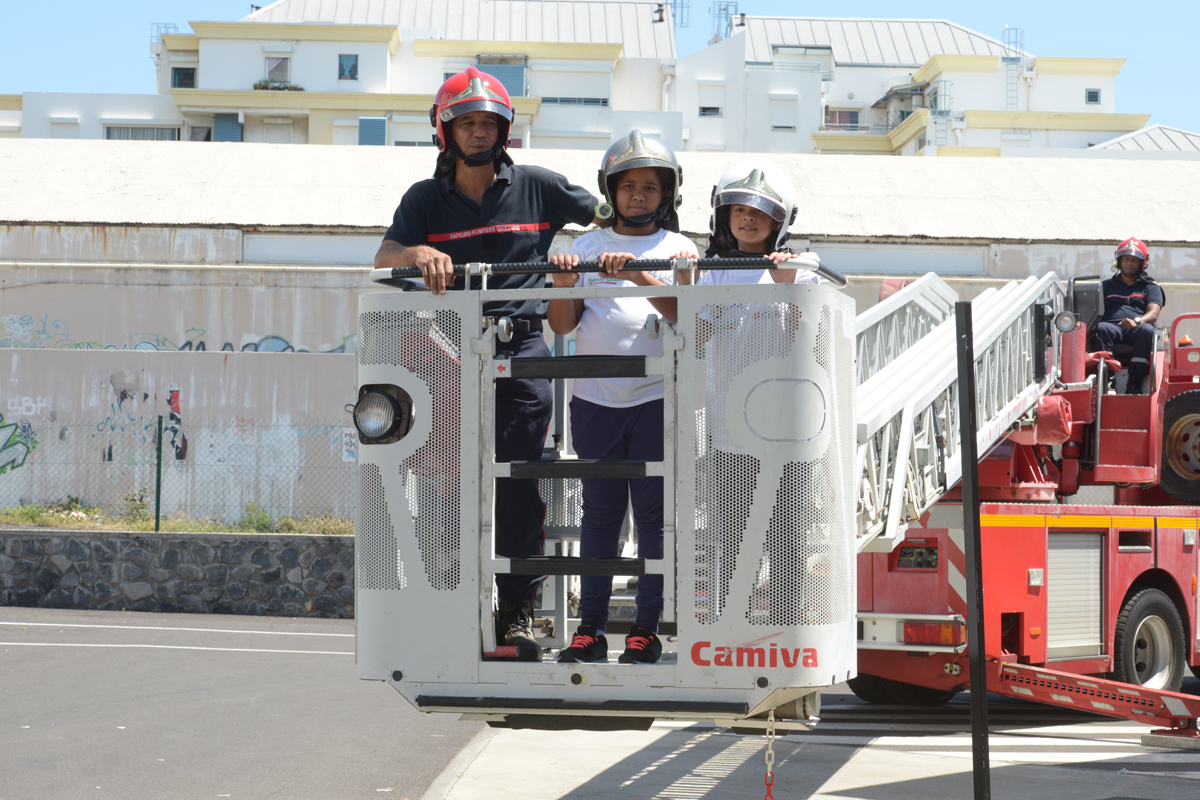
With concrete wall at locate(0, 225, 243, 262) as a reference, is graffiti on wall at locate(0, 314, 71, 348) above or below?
below

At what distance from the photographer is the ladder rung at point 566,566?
12.9 ft

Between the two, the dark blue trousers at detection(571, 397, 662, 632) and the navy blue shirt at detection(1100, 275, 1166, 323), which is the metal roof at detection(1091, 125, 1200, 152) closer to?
the navy blue shirt at detection(1100, 275, 1166, 323)

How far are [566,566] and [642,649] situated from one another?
37 centimetres

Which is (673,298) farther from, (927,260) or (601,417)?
(927,260)

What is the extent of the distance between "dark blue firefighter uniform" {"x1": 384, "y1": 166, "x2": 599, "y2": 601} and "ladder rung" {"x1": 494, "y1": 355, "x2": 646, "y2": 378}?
0.37 m

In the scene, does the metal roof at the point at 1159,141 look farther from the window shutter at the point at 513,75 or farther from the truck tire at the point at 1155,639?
the truck tire at the point at 1155,639

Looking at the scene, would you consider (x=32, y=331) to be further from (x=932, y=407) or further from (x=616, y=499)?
(x=616, y=499)

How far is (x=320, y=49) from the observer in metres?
59.8

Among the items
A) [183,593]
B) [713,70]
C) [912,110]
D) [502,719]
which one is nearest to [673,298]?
[502,719]

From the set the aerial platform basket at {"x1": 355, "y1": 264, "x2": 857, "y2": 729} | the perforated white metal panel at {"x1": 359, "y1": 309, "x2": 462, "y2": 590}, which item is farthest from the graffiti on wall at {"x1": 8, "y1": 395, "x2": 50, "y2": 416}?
the perforated white metal panel at {"x1": 359, "y1": 309, "x2": 462, "y2": 590}

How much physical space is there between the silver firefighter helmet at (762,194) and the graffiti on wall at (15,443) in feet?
51.4

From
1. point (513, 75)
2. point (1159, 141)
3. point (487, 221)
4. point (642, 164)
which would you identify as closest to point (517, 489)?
point (487, 221)

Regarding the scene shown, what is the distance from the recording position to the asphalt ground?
6418 millimetres

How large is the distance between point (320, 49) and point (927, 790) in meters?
58.6
